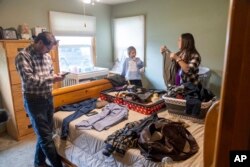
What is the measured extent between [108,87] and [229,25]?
2448 mm

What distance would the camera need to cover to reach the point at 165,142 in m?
1.37

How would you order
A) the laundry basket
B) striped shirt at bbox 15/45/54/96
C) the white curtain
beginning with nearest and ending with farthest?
striped shirt at bbox 15/45/54/96
the laundry basket
the white curtain

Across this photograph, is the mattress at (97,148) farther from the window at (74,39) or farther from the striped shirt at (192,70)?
the window at (74,39)

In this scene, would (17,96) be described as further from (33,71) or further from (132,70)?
(132,70)

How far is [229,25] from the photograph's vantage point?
0.42m

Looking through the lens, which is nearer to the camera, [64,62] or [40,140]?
[40,140]

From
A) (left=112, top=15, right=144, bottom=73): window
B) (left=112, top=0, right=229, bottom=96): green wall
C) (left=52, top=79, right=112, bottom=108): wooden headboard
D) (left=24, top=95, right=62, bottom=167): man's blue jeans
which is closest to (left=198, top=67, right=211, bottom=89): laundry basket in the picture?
(left=112, top=0, right=229, bottom=96): green wall

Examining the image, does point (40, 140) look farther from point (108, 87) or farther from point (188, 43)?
point (188, 43)

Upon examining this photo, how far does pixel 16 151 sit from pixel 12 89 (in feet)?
2.88

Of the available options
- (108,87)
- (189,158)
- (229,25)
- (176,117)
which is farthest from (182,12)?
(229,25)

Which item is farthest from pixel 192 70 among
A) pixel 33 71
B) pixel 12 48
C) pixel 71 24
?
pixel 71 24

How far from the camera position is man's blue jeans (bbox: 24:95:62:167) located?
1.85 metres

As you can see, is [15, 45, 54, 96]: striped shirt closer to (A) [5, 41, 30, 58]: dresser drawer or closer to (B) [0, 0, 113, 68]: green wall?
(A) [5, 41, 30, 58]: dresser drawer

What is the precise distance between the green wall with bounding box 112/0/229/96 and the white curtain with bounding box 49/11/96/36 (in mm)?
833
